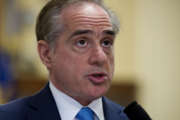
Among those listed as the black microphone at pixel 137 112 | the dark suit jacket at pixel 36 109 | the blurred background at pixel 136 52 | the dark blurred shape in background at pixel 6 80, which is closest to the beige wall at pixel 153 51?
the blurred background at pixel 136 52

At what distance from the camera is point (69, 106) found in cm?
224

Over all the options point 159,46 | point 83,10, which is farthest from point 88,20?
point 159,46

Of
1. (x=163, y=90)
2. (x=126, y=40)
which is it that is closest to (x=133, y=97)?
(x=163, y=90)

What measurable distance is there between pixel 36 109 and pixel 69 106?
156 millimetres

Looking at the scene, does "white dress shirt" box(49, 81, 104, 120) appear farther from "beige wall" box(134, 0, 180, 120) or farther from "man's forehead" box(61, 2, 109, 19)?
"beige wall" box(134, 0, 180, 120)

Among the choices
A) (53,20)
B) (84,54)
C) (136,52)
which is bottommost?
(136,52)

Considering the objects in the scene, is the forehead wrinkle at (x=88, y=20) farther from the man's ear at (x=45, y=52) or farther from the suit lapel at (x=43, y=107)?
the suit lapel at (x=43, y=107)

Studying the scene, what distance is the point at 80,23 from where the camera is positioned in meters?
2.21

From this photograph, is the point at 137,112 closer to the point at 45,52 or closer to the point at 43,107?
the point at 43,107

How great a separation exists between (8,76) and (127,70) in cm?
246

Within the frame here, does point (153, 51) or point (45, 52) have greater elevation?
point (45, 52)

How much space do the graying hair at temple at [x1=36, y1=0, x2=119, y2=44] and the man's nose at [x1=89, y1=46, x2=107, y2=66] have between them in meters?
0.20

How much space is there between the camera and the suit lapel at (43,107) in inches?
85.6

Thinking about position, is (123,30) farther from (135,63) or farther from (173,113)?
(173,113)
